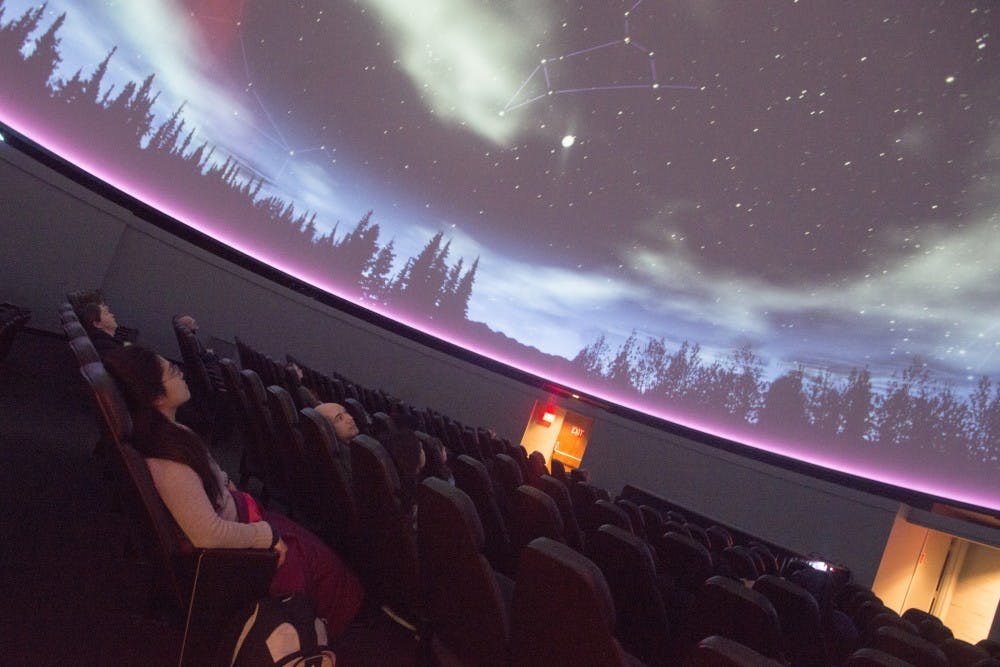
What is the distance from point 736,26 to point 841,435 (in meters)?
7.07

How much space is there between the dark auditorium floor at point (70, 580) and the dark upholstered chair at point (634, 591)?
35.7 inches

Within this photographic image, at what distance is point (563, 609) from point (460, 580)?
1.66 ft

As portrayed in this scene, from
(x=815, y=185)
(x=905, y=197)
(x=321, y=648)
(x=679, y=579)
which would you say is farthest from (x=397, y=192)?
(x=321, y=648)

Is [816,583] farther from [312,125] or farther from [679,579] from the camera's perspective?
[312,125]

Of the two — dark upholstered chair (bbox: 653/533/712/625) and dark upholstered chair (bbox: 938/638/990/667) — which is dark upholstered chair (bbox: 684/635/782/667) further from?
dark upholstered chair (bbox: 938/638/990/667)

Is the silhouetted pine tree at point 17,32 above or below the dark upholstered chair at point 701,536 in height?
above

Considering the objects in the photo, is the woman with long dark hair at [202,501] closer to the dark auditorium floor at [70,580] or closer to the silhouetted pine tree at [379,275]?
the dark auditorium floor at [70,580]

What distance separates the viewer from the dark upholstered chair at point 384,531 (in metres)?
1.96

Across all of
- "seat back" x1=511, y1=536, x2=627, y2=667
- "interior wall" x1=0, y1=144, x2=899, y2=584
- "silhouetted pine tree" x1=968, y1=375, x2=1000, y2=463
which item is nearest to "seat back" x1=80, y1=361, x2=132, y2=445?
"seat back" x1=511, y1=536, x2=627, y2=667

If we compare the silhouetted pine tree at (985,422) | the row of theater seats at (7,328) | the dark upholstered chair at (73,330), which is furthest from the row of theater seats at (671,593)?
the silhouetted pine tree at (985,422)

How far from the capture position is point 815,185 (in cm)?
789

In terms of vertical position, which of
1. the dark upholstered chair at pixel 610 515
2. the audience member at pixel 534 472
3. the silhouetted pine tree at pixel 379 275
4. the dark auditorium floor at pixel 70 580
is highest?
the silhouetted pine tree at pixel 379 275

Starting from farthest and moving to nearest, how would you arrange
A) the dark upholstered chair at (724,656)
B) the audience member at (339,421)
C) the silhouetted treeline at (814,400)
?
the silhouetted treeline at (814,400), the audience member at (339,421), the dark upholstered chair at (724,656)

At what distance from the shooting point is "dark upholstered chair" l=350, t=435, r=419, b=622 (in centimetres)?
196
